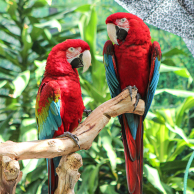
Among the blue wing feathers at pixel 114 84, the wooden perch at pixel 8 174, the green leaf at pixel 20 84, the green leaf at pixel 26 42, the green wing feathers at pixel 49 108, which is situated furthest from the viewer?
the green leaf at pixel 26 42

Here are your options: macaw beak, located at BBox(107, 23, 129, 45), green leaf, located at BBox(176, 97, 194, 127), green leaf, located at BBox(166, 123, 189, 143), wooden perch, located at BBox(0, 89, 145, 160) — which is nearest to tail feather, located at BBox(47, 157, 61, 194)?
wooden perch, located at BBox(0, 89, 145, 160)

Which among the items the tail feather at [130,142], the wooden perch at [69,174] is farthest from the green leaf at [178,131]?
the wooden perch at [69,174]

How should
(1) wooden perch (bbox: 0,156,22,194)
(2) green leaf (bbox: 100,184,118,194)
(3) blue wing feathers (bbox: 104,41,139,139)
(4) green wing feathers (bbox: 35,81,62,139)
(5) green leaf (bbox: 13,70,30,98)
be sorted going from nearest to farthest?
(1) wooden perch (bbox: 0,156,22,194) < (4) green wing feathers (bbox: 35,81,62,139) < (3) blue wing feathers (bbox: 104,41,139,139) < (5) green leaf (bbox: 13,70,30,98) < (2) green leaf (bbox: 100,184,118,194)

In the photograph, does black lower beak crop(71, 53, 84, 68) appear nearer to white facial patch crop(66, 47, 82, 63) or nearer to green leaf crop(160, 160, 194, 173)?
white facial patch crop(66, 47, 82, 63)

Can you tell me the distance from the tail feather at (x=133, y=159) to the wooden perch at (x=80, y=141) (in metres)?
0.07

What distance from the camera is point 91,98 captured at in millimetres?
1290

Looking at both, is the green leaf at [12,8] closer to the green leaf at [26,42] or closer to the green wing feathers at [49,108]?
the green leaf at [26,42]

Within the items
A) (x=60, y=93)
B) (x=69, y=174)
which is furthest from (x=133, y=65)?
(x=69, y=174)

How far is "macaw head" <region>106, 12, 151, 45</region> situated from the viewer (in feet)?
2.17

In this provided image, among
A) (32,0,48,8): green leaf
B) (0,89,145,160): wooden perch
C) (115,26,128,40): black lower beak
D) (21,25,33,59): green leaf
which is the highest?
(32,0,48,8): green leaf

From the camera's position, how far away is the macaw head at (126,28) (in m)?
0.66

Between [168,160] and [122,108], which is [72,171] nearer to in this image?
[122,108]

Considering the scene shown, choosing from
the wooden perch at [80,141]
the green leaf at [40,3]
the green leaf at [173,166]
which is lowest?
the green leaf at [173,166]

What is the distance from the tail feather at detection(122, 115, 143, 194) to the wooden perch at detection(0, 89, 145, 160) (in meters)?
0.07
